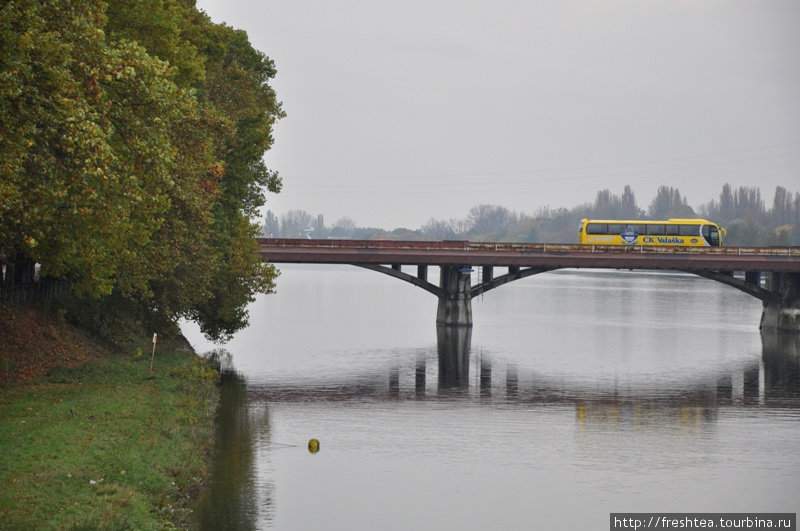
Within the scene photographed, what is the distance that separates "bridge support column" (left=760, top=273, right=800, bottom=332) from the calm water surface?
14.3ft

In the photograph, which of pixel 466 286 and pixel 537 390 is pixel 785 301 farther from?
pixel 537 390

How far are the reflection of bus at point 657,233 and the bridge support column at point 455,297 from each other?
944 inches

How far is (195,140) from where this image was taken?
125 ft

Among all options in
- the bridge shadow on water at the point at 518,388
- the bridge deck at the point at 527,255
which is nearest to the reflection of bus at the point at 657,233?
the bridge deck at the point at 527,255

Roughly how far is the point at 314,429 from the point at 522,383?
19558mm

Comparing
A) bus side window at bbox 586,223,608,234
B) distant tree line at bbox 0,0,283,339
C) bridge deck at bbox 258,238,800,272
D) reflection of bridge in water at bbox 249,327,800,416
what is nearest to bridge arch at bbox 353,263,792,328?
bridge deck at bbox 258,238,800,272

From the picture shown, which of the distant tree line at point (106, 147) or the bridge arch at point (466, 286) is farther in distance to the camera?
the bridge arch at point (466, 286)

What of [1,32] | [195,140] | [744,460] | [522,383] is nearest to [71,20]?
[1,32]

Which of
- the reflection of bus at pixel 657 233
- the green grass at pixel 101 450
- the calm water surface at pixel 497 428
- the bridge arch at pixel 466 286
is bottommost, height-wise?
the calm water surface at pixel 497 428

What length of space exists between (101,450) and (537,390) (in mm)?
31786

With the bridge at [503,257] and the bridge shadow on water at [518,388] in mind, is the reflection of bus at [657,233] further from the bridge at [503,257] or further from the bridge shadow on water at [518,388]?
the bridge shadow on water at [518,388]

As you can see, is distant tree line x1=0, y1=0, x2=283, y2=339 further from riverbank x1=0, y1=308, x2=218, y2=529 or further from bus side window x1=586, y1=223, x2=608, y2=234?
bus side window x1=586, y1=223, x2=608, y2=234

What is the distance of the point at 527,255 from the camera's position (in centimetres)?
8675

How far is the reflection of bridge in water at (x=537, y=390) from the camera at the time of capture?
50.0 meters
